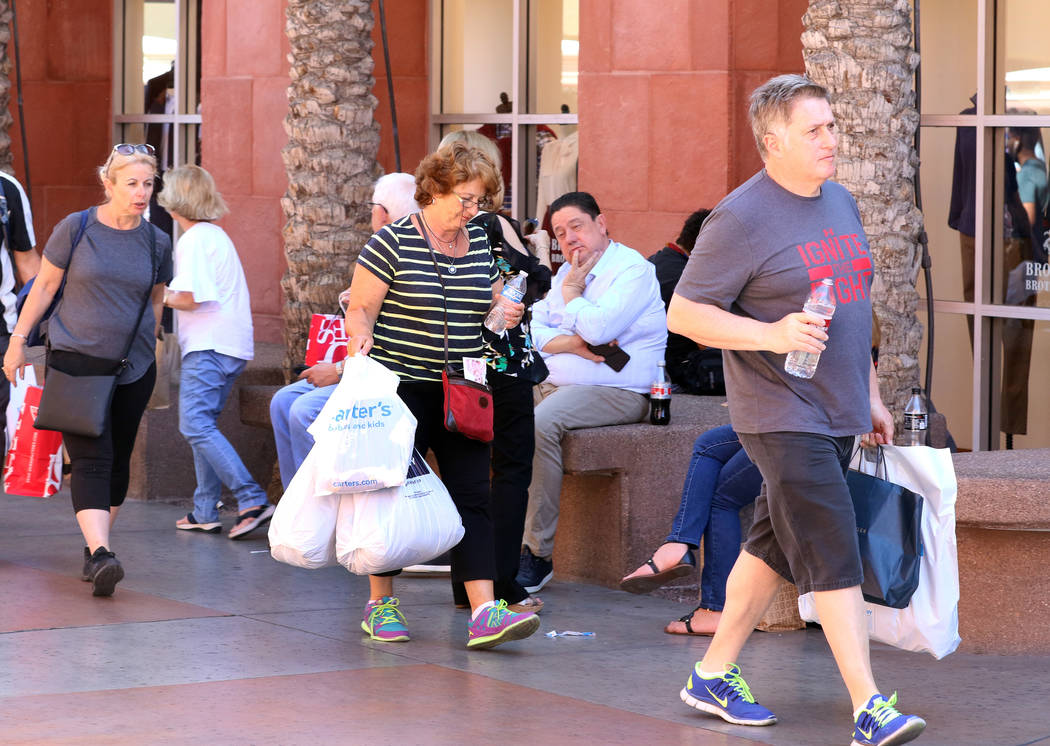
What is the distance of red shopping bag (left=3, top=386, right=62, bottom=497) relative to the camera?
305 inches

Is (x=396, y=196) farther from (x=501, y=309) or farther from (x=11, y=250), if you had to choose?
(x=11, y=250)

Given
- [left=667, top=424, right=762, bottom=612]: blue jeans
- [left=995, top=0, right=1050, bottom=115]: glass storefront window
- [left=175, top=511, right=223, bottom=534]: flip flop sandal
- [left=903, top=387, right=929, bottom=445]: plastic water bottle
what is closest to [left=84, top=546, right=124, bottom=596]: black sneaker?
[left=175, top=511, right=223, bottom=534]: flip flop sandal

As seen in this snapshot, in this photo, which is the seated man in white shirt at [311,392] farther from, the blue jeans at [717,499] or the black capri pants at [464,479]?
the blue jeans at [717,499]

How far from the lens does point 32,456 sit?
7.75 metres

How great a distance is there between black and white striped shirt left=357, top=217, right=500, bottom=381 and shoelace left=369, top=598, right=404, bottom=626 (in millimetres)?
909

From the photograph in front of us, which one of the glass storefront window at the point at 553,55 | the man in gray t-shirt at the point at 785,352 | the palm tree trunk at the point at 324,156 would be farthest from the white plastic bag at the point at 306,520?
the glass storefront window at the point at 553,55

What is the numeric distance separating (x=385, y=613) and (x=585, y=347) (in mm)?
1774

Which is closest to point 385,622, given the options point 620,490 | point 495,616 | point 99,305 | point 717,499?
point 495,616

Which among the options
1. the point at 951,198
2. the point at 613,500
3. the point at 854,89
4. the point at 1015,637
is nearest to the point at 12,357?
the point at 613,500

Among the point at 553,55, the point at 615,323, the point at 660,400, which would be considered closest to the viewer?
the point at 615,323

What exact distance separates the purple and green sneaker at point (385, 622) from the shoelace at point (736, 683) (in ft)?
5.14

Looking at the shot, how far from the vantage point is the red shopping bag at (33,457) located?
7.75m

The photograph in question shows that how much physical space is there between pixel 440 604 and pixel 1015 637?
2.41m

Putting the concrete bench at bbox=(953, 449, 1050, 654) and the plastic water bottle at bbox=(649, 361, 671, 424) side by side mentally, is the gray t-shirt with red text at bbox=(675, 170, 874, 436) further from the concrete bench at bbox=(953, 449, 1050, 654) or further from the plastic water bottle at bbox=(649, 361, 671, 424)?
the plastic water bottle at bbox=(649, 361, 671, 424)
